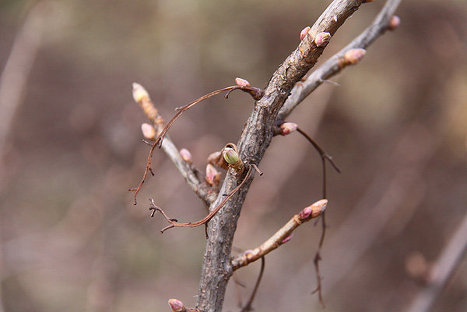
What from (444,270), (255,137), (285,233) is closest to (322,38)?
(255,137)

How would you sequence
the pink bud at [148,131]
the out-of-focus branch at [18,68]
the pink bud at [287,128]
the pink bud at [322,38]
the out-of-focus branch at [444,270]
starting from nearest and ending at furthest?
1. the pink bud at [322,38]
2. the pink bud at [287,128]
3. the pink bud at [148,131]
4. the out-of-focus branch at [444,270]
5. the out-of-focus branch at [18,68]

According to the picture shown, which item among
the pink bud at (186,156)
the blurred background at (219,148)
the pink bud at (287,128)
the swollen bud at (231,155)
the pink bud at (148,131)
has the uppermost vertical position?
the blurred background at (219,148)

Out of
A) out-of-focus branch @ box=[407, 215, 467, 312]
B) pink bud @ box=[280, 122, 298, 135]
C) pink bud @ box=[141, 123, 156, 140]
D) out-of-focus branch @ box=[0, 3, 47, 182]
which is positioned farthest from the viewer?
out-of-focus branch @ box=[0, 3, 47, 182]

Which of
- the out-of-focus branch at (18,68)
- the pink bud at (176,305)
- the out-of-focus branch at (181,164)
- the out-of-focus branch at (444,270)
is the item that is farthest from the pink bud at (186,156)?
the out-of-focus branch at (18,68)

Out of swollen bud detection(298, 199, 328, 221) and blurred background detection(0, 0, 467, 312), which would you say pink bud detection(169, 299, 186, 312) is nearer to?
swollen bud detection(298, 199, 328, 221)

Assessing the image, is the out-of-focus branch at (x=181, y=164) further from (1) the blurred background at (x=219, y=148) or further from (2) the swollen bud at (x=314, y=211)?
(1) the blurred background at (x=219, y=148)

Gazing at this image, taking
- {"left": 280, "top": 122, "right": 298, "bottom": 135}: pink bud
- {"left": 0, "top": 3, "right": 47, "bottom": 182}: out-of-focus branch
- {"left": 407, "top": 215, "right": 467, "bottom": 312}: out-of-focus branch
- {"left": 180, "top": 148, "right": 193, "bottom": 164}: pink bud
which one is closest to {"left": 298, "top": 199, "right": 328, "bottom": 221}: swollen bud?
{"left": 280, "top": 122, "right": 298, "bottom": 135}: pink bud

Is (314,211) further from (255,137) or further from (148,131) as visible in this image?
(148,131)
